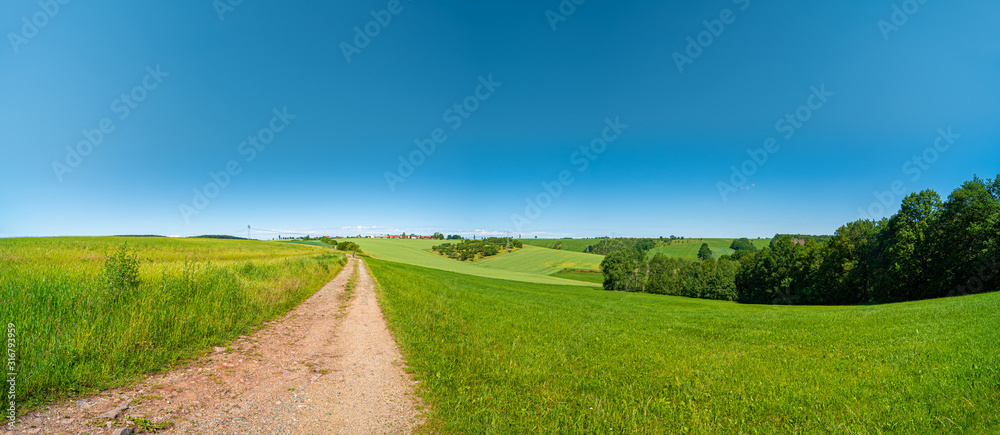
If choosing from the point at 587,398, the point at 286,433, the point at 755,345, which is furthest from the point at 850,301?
the point at 286,433

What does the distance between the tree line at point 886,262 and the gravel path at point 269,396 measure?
50897 millimetres

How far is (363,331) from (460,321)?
304 centimetres

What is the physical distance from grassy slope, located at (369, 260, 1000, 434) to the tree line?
35465 mm

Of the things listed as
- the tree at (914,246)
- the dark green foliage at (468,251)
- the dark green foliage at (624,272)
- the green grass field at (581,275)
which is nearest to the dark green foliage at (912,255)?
the tree at (914,246)

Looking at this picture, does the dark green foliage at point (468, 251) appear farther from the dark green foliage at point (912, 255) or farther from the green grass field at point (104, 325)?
the green grass field at point (104, 325)

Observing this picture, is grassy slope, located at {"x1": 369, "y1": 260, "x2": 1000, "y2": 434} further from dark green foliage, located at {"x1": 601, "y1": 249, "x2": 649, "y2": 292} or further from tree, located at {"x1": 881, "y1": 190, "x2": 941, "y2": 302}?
dark green foliage, located at {"x1": 601, "y1": 249, "x2": 649, "y2": 292}

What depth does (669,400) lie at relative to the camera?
203 inches

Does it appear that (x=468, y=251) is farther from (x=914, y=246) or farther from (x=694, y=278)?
(x=914, y=246)

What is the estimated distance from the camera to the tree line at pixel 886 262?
101 ft

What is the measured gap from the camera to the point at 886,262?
37.4 m

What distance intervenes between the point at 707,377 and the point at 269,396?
761cm

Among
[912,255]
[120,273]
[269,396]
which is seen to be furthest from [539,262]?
[269,396]

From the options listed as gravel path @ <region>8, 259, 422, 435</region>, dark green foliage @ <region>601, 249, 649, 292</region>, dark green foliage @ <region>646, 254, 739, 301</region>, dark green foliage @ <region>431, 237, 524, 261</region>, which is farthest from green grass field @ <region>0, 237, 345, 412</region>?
dark green foliage @ <region>431, 237, 524, 261</region>

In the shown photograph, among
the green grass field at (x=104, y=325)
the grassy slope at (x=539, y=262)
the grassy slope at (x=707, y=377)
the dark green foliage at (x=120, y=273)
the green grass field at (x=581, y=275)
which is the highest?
the dark green foliage at (x=120, y=273)
